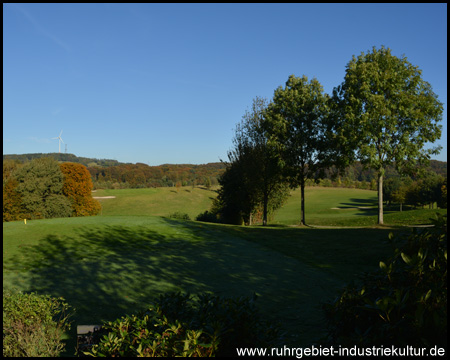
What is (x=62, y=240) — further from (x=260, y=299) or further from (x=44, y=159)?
(x=44, y=159)

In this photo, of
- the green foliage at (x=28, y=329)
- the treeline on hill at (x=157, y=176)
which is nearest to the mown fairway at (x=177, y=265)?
the green foliage at (x=28, y=329)

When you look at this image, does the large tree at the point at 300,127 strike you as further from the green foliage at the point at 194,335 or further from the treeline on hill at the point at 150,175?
the treeline on hill at the point at 150,175

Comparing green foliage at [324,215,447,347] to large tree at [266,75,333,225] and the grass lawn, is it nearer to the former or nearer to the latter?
large tree at [266,75,333,225]

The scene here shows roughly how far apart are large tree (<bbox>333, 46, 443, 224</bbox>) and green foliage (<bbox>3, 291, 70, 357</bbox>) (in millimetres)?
21530

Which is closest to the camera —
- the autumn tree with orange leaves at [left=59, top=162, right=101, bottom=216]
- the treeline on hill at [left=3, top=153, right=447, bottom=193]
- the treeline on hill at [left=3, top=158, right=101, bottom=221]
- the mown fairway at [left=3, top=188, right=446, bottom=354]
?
the mown fairway at [left=3, top=188, right=446, bottom=354]

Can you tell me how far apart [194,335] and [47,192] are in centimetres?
4604

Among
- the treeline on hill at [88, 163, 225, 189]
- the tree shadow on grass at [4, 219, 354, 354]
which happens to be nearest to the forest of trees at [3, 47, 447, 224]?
the tree shadow on grass at [4, 219, 354, 354]

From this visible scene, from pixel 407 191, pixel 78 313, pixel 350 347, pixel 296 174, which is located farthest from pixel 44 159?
pixel 407 191

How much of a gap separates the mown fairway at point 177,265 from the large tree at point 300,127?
10.00m

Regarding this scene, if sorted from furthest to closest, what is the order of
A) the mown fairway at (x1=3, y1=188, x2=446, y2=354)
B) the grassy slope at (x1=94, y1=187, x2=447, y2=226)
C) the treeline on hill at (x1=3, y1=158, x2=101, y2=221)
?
the grassy slope at (x1=94, y1=187, x2=447, y2=226)
the treeline on hill at (x1=3, y1=158, x2=101, y2=221)
the mown fairway at (x1=3, y1=188, x2=446, y2=354)

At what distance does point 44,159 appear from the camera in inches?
1766

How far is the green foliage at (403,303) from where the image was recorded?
7.71ft

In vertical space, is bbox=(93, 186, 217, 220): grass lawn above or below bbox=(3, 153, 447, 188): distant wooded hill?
below

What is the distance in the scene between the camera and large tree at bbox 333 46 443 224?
73.5ft
